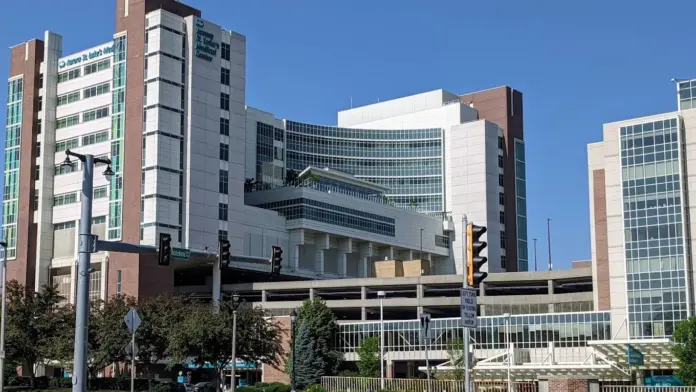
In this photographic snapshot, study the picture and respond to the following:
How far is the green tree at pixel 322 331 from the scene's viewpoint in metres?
97.1

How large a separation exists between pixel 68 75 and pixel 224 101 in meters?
20.5

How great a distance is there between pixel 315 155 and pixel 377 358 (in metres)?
57.5

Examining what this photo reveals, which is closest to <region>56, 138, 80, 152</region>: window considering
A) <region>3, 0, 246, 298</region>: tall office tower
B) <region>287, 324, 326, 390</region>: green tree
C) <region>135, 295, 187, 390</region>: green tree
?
<region>3, 0, 246, 298</region>: tall office tower

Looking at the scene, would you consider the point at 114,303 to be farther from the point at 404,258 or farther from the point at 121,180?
the point at 404,258

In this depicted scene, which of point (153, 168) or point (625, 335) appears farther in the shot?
point (153, 168)

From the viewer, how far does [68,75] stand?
401ft

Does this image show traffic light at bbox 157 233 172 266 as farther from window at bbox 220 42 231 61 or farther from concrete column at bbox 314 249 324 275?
concrete column at bbox 314 249 324 275

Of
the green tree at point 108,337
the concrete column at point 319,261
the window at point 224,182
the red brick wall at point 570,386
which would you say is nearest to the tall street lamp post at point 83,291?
the red brick wall at point 570,386

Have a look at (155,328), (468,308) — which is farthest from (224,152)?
(468,308)

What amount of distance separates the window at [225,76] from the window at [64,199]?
71.9ft

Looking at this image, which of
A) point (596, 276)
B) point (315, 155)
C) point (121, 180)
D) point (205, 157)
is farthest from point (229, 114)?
point (596, 276)

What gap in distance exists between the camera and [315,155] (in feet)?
489

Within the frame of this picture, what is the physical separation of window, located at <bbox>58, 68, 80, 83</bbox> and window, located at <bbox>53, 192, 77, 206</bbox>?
1459 centimetres

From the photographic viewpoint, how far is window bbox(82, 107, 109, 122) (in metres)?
116
